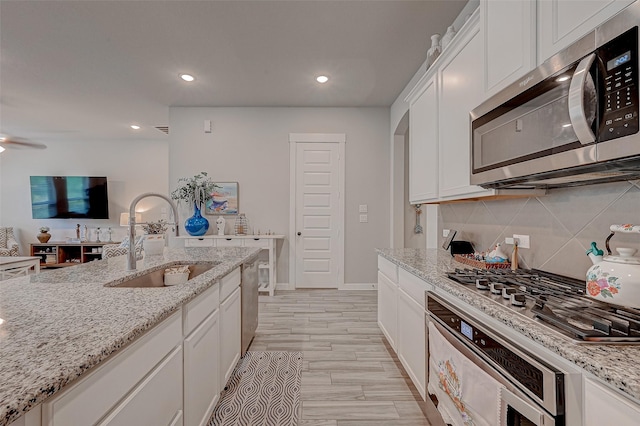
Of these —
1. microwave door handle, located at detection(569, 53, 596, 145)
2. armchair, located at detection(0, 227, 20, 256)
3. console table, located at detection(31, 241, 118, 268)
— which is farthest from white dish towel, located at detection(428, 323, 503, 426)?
armchair, located at detection(0, 227, 20, 256)

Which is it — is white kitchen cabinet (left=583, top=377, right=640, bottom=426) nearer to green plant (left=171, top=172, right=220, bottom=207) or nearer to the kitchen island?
the kitchen island

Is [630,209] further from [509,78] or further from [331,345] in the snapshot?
[331,345]

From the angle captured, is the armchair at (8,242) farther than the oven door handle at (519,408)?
Yes

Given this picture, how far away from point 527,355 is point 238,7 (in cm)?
287

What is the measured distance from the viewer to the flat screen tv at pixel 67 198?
632 centimetres

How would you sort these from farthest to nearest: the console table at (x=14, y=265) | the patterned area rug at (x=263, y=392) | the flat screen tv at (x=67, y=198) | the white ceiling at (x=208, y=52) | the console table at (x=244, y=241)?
1. the flat screen tv at (x=67, y=198)
2. the console table at (x=244, y=241)
3. the console table at (x=14, y=265)
4. the white ceiling at (x=208, y=52)
5. the patterned area rug at (x=263, y=392)

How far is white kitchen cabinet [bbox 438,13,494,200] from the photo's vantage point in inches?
65.9

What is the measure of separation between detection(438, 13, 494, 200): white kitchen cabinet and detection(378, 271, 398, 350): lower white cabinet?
819 millimetres

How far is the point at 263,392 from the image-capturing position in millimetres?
2014

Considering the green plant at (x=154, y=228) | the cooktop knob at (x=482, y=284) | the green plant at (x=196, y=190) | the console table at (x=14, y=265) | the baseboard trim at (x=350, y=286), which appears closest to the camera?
the cooktop knob at (x=482, y=284)

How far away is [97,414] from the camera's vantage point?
0.73m

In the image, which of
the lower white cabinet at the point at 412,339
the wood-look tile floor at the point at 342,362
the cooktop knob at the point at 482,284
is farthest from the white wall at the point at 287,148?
the cooktop knob at the point at 482,284

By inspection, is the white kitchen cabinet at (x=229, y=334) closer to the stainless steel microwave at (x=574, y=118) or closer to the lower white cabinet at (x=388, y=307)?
the lower white cabinet at (x=388, y=307)

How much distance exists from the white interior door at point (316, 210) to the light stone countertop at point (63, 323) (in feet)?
9.84
